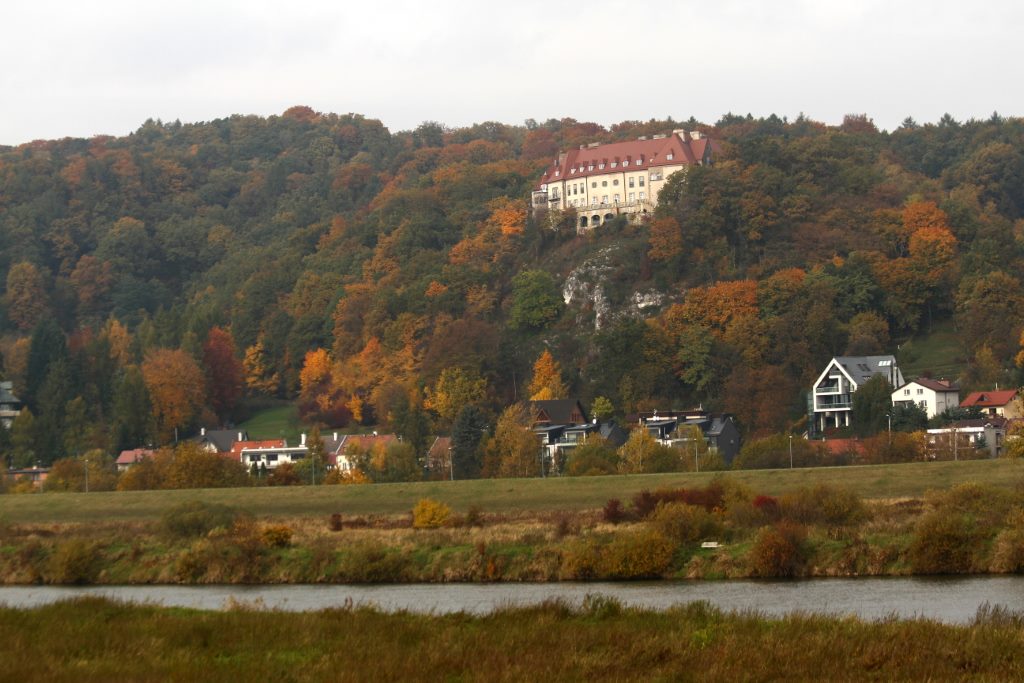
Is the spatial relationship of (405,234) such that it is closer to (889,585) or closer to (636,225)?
(636,225)

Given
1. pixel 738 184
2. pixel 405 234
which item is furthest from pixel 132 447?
pixel 738 184

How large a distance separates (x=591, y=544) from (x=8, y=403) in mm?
95435

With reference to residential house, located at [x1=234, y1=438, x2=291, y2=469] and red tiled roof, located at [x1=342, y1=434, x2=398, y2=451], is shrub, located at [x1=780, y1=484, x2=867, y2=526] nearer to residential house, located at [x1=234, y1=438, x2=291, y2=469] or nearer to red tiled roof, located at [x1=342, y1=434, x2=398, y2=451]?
red tiled roof, located at [x1=342, y1=434, x2=398, y2=451]

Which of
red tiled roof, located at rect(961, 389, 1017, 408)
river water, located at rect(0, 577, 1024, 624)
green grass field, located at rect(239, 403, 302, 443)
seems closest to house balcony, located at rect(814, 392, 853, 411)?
red tiled roof, located at rect(961, 389, 1017, 408)

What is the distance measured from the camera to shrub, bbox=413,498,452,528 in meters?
60.7

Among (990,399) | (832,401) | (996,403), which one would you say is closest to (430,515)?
(996,403)

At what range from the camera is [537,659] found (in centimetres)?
2622

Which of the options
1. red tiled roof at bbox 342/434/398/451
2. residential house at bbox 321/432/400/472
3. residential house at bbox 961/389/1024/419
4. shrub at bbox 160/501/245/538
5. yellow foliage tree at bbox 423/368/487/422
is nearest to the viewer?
shrub at bbox 160/501/245/538

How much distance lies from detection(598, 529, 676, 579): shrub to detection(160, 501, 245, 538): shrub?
58.6 ft

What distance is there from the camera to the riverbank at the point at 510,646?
25156mm

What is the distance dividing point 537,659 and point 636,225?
11435cm

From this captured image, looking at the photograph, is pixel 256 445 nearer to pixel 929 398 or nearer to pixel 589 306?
pixel 589 306

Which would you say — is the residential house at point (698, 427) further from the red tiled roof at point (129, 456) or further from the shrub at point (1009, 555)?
the shrub at point (1009, 555)

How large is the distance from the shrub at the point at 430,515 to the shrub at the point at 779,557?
1687 centimetres
